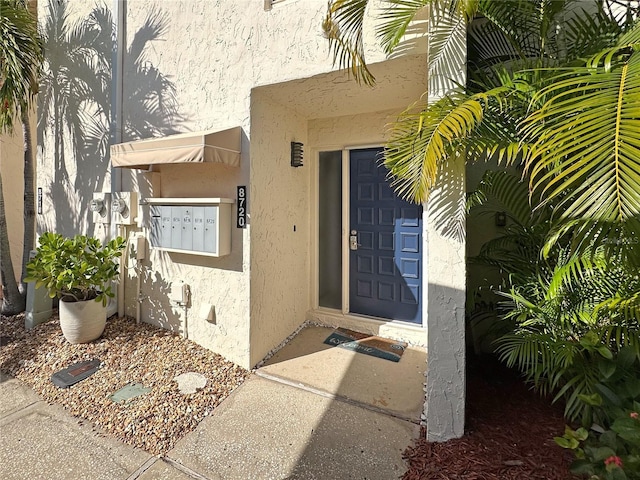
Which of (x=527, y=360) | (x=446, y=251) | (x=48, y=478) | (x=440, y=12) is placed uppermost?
(x=440, y=12)

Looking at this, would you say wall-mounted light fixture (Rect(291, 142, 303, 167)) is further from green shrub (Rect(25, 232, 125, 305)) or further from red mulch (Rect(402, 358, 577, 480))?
red mulch (Rect(402, 358, 577, 480))

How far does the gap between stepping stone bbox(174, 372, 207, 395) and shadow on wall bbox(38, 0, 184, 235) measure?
3.42 metres

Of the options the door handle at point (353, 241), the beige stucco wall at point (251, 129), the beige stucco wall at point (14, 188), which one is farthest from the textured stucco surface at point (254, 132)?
the beige stucco wall at point (14, 188)

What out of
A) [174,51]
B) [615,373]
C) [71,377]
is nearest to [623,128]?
A: [615,373]

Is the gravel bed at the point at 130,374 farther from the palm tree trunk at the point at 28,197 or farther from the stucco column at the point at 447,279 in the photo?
the stucco column at the point at 447,279

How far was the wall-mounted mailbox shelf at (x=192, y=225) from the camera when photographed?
395 cm

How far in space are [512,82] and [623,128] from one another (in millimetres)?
1078

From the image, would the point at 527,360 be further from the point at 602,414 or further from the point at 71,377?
the point at 71,377

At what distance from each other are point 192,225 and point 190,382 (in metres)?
1.99

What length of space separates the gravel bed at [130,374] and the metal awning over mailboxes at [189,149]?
2557 millimetres

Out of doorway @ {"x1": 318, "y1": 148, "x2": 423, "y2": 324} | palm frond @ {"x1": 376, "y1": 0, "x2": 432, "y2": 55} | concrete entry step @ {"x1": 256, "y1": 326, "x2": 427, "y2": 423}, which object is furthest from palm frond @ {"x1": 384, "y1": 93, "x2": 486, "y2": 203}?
concrete entry step @ {"x1": 256, "y1": 326, "x2": 427, "y2": 423}

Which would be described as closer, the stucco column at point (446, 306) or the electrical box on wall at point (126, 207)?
the stucco column at point (446, 306)

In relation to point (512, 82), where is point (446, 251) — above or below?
below

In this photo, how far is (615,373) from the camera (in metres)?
2.23
